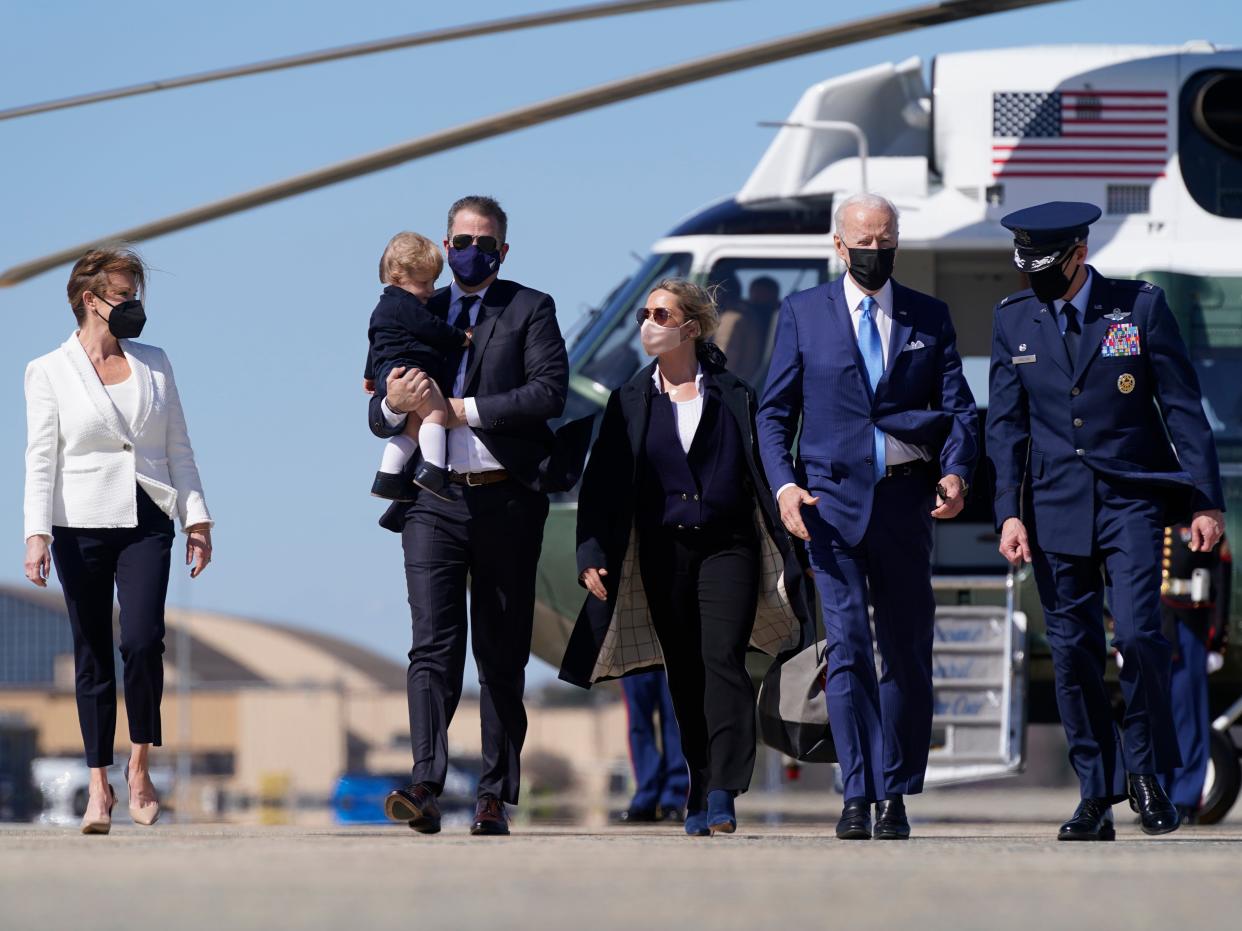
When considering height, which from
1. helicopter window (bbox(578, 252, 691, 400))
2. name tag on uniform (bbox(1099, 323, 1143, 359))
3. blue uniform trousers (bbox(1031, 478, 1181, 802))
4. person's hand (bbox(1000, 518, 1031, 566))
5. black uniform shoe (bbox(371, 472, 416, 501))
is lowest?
blue uniform trousers (bbox(1031, 478, 1181, 802))

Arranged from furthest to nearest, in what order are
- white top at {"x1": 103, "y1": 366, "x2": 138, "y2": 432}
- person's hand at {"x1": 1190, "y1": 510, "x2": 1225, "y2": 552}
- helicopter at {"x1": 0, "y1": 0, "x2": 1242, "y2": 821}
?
1. helicopter at {"x1": 0, "y1": 0, "x2": 1242, "y2": 821}
2. white top at {"x1": 103, "y1": 366, "x2": 138, "y2": 432}
3. person's hand at {"x1": 1190, "y1": 510, "x2": 1225, "y2": 552}

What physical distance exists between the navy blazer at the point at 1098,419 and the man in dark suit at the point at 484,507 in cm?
135

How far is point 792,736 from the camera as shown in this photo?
6680 mm

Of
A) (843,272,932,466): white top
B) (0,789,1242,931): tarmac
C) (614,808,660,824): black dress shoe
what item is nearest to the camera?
Result: (0,789,1242,931): tarmac

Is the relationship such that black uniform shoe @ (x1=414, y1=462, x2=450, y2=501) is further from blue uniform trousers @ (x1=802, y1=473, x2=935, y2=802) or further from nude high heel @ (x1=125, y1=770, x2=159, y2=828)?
nude high heel @ (x1=125, y1=770, x2=159, y2=828)

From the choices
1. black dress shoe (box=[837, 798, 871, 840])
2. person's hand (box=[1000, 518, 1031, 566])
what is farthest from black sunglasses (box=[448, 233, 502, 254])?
black dress shoe (box=[837, 798, 871, 840])

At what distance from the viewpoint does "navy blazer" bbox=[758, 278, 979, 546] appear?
632 centimetres

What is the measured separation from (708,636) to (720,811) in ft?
1.67

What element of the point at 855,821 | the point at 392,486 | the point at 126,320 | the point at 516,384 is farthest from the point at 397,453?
the point at 855,821

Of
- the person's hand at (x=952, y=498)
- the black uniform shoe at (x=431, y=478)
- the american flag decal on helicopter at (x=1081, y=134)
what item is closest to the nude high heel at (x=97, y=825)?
the black uniform shoe at (x=431, y=478)

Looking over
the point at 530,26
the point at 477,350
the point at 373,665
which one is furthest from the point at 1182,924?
the point at 373,665

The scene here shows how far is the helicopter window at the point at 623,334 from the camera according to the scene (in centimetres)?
1000

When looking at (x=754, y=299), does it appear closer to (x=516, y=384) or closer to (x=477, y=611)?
(x=516, y=384)

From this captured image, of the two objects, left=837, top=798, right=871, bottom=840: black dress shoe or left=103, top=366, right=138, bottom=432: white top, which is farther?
left=103, top=366, right=138, bottom=432: white top
